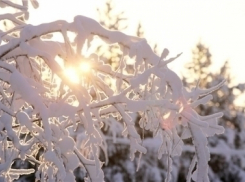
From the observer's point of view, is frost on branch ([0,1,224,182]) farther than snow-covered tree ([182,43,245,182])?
No

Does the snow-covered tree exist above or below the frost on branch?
above

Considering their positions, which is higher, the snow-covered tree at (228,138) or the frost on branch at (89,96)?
the snow-covered tree at (228,138)

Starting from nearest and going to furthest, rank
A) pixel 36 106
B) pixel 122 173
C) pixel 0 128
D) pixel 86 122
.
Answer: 1. pixel 36 106
2. pixel 86 122
3. pixel 0 128
4. pixel 122 173

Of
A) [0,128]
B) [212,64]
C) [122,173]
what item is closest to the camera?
[0,128]

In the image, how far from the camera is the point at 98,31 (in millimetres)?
2268

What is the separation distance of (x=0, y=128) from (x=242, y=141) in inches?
766

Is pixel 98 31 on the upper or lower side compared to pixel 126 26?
lower

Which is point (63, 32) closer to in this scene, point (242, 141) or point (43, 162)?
point (43, 162)

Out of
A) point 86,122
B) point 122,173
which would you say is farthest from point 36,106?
point 122,173

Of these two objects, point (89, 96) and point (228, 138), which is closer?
point (89, 96)

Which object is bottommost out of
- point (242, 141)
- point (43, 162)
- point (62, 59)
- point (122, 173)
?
point (43, 162)

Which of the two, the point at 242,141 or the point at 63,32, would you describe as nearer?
the point at 63,32

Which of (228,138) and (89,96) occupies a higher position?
(228,138)

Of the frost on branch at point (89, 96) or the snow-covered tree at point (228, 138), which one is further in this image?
the snow-covered tree at point (228, 138)
